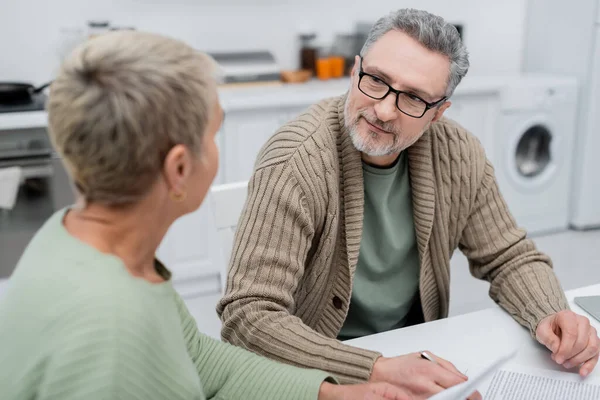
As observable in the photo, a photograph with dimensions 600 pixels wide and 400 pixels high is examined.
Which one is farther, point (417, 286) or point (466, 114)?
point (466, 114)

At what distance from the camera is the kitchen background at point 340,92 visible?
9.38 ft

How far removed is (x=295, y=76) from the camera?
3.40 metres

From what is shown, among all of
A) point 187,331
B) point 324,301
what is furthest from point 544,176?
point 187,331

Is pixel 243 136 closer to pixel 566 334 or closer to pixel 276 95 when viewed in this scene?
pixel 276 95

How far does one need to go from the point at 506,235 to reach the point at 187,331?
799 mm

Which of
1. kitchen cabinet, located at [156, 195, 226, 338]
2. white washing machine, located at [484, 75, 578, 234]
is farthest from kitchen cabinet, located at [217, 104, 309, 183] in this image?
white washing machine, located at [484, 75, 578, 234]

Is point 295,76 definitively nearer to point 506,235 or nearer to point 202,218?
point 202,218

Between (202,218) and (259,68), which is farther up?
(259,68)

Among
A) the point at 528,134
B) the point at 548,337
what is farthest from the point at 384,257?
the point at 528,134

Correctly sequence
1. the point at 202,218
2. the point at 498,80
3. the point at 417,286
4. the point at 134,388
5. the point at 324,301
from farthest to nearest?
1. the point at 498,80
2. the point at 202,218
3. the point at 417,286
4. the point at 324,301
5. the point at 134,388

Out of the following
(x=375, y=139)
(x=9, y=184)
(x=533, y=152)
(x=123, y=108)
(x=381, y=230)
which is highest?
(x=123, y=108)

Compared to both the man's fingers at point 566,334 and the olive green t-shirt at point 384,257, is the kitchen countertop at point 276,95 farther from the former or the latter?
the man's fingers at point 566,334

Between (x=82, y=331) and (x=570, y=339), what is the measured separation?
846 millimetres

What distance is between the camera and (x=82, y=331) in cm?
64
